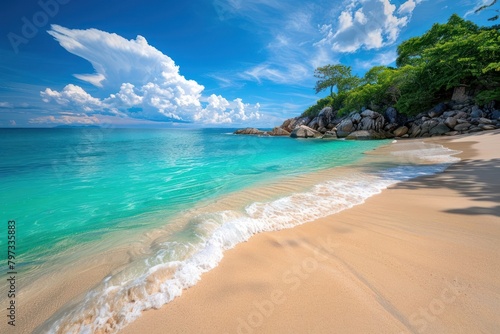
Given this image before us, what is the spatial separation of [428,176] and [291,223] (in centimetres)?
651

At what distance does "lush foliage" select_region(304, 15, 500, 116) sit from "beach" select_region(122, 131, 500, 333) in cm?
2823

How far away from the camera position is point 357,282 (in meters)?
2.31

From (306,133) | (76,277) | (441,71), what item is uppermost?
(441,71)

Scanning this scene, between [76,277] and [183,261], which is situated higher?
[183,261]

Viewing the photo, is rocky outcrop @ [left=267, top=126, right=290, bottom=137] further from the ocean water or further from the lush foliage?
the ocean water

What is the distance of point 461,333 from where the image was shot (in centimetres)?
162

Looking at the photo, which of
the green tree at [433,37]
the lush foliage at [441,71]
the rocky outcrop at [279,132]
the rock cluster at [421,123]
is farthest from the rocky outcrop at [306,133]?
the green tree at [433,37]

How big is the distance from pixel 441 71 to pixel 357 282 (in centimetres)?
3501

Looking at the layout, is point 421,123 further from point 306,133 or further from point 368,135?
point 306,133

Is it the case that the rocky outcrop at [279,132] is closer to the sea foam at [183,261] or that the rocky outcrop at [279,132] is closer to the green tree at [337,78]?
the green tree at [337,78]

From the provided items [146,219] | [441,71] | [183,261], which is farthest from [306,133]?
[183,261]

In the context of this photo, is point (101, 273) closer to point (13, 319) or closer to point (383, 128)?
point (13, 319)

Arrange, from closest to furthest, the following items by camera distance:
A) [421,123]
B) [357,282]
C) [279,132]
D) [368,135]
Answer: [357,282] → [421,123] → [368,135] → [279,132]

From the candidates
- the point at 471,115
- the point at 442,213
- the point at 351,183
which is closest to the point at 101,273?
the point at 442,213
